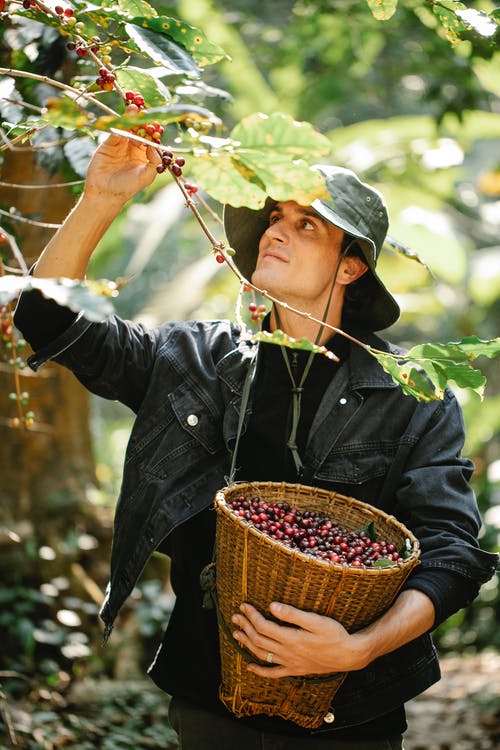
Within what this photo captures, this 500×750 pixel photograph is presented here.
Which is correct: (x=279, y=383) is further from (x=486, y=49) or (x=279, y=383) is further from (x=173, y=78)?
(x=486, y=49)

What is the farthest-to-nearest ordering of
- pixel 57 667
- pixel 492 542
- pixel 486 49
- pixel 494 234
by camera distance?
pixel 494 234 → pixel 492 542 → pixel 57 667 → pixel 486 49

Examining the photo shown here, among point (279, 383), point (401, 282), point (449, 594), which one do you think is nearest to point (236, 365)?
point (279, 383)

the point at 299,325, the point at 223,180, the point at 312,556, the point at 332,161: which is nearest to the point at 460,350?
the point at 312,556

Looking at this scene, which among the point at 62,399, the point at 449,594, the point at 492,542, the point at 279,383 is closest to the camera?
the point at 449,594

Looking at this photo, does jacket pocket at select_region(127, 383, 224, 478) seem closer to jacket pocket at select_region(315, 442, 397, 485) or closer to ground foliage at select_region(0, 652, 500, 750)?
jacket pocket at select_region(315, 442, 397, 485)

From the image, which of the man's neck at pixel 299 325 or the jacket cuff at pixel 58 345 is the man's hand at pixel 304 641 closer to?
the jacket cuff at pixel 58 345

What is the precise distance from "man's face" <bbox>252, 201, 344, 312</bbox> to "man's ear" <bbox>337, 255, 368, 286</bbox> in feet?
0.12

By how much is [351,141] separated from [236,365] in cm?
435

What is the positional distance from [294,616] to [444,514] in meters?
0.47

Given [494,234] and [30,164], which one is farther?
[494,234]

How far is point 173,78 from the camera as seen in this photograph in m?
2.07

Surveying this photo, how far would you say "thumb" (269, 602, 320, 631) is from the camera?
143 centimetres

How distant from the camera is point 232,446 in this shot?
1876 millimetres

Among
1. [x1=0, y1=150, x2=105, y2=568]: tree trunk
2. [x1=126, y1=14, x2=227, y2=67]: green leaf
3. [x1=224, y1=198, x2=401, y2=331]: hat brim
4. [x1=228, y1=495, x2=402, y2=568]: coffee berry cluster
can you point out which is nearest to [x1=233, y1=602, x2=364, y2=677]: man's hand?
[x1=228, y1=495, x2=402, y2=568]: coffee berry cluster
